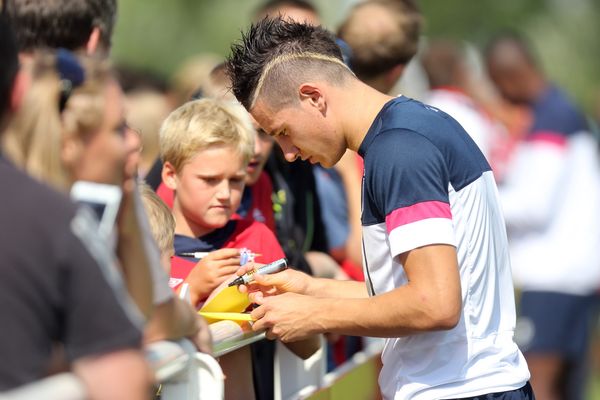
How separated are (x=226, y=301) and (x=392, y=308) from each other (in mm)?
659

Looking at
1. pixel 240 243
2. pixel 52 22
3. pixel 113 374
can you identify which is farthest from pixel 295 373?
pixel 113 374

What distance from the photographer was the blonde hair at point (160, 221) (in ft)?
11.8

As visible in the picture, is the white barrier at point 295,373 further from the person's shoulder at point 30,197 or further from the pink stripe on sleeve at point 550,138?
the pink stripe on sleeve at point 550,138

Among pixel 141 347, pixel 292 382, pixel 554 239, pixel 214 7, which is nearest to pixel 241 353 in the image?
pixel 292 382

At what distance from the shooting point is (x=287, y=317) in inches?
132

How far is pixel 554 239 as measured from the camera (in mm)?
8125

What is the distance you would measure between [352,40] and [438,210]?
2734 mm

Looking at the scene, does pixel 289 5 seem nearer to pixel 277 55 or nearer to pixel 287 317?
pixel 277 55

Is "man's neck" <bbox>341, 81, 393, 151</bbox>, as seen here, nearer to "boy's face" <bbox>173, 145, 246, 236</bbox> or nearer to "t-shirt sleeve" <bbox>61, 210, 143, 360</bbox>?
"boy's face" <bbox>173, 145, 246, 236</bbox>

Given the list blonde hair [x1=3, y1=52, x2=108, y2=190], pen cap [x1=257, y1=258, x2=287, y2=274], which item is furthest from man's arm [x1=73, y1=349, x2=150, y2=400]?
pen cap [x1=257, y1=258, x2=287, y2=274]

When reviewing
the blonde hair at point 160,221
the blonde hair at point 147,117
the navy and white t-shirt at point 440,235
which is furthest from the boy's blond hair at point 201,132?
the blonde hair at point 147,117

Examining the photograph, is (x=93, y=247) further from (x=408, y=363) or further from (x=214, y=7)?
(x=214, y=7)

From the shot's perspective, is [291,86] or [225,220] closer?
[291,86]

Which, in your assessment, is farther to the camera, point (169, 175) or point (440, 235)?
point (169, 175)
